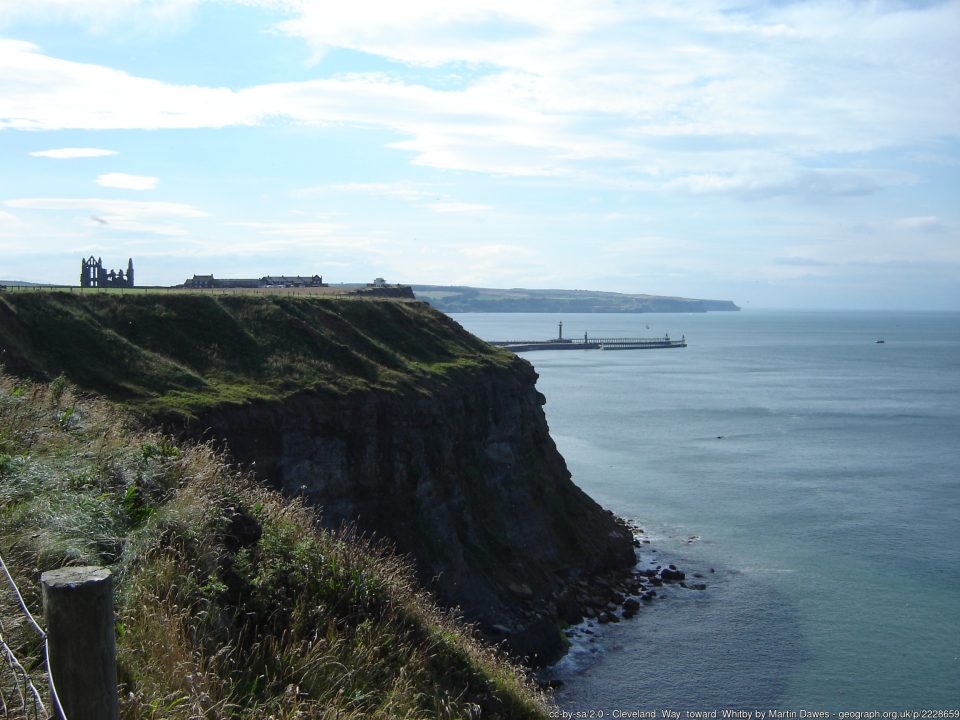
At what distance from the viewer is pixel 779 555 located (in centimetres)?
4638

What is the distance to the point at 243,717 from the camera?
307 inches

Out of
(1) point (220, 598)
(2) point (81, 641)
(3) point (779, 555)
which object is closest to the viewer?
(2) point (81, 641)

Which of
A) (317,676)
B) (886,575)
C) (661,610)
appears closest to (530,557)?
(661,610)

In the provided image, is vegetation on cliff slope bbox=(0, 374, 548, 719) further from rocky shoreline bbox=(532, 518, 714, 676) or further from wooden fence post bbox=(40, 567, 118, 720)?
rocky shoreline bbox=(532, 518, 714, 676)

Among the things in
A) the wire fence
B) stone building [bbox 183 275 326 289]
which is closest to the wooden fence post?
the wire fence

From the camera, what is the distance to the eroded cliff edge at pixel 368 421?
31828mm

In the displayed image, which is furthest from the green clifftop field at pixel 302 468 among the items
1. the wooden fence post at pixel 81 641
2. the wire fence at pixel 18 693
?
the wooden fence post at pixel 81 641

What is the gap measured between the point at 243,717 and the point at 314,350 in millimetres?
33727

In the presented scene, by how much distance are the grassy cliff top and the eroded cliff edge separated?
0.09 meters

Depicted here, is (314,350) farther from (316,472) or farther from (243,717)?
(243,717)

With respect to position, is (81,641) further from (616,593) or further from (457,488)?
(616,593)

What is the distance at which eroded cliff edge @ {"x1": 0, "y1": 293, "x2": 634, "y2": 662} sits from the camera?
31.8 meters

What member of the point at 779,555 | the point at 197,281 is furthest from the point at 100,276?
the point at 779,555

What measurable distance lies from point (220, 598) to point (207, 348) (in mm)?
30071
